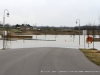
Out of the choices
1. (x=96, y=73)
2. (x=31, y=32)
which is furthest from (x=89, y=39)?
(x=31, y=32)

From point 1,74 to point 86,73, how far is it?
3.87 m

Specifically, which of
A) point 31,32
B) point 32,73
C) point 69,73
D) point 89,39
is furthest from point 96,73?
point 31,32

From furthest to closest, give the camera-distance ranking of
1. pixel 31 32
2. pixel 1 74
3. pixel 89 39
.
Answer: pixel 31 32, pixel 89 39, pixel 1 74

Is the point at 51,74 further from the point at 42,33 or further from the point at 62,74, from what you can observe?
the point at 42,33

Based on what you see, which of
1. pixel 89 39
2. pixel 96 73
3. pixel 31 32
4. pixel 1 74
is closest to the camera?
pixel 1 74

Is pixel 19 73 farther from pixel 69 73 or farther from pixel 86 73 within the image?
pixel 86 73

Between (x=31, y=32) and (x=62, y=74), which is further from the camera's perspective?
(x=31, y=32)

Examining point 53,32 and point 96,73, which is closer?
point 96,73

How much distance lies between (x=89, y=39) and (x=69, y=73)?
25201 mm

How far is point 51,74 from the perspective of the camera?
1047 cm

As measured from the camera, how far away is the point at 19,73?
34.6 feet

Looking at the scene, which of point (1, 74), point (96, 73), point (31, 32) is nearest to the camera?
point (1, 74)

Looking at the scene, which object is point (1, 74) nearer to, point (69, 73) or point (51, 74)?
point (51, 74)

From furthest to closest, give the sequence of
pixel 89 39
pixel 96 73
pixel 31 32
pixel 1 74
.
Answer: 1. pixel 31 32
2. pixel 89 39
3. pixel 96 73
4. pixel 1 74
